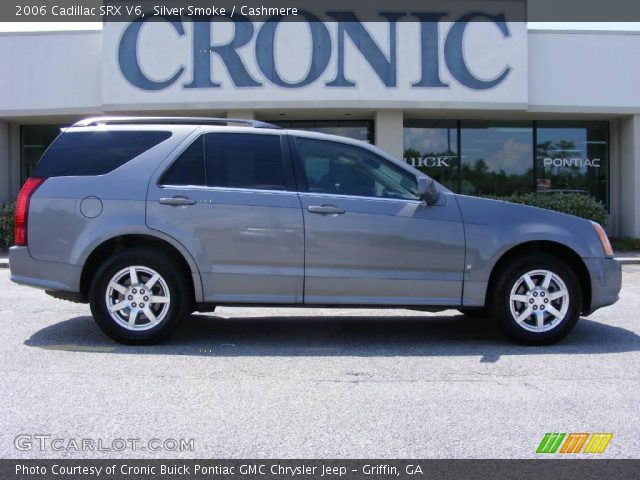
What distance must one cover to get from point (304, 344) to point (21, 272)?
2.65 metres

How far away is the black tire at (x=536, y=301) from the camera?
19.3 feet

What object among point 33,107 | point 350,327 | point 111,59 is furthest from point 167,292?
point 33,107

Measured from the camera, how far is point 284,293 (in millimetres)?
5820

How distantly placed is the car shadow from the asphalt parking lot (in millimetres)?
21

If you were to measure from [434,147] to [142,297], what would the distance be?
42.9ft

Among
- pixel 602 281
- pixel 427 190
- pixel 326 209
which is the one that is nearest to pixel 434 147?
pixel 602 281

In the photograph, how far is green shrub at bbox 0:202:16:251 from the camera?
16047mm

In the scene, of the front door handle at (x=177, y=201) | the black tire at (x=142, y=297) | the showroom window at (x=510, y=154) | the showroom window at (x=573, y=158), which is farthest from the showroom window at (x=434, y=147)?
the black tire at (x=142, y=297)

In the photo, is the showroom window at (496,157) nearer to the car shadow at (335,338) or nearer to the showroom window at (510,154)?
the showroom window at (510,154)

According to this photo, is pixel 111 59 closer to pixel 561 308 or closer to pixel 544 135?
pixel 544 135

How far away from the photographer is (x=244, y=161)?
6.02 m

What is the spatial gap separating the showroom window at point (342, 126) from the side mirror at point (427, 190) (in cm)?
1189

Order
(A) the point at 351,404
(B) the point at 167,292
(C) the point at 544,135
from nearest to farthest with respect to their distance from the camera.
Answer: (A) the point at 351,404
(B) the point at 167,292
(C) the point at 544,135

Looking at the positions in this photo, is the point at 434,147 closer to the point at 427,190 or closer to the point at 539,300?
the point at 539,300
